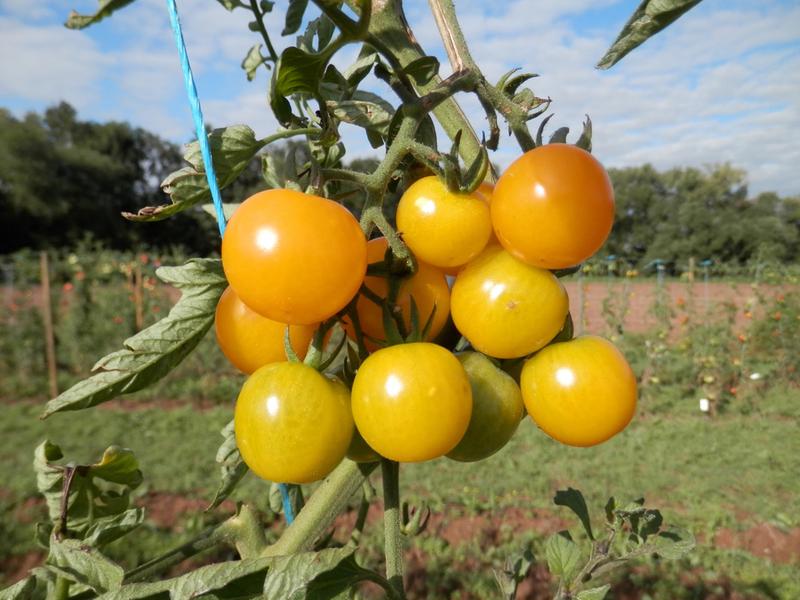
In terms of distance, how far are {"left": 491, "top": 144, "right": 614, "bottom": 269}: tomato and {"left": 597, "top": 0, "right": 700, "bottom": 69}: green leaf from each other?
0.31 feet

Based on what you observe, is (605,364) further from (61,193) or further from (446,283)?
(61,193)

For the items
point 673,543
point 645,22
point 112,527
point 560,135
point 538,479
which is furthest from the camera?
point 538,479

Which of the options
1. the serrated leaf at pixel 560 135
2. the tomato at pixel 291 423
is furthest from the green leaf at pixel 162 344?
A: the serrated leaf at pixel 560 135

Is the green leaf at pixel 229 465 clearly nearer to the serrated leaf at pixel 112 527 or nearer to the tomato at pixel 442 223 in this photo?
the serrated leaf at pixel 112 527

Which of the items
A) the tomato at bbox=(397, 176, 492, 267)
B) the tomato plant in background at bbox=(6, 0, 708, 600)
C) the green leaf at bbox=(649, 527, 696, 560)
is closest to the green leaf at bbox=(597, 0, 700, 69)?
the tomato plant in background at bbox=(6, 0, 708, 600)

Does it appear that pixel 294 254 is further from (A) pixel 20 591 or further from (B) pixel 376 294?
(A) pixel 20 591

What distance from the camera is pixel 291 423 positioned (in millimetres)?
462

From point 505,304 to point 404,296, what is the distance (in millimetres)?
84

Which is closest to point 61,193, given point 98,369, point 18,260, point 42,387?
point 18,260

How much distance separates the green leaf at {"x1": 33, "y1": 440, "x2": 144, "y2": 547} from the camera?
671mm

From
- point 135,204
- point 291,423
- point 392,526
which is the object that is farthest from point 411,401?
point 135,204

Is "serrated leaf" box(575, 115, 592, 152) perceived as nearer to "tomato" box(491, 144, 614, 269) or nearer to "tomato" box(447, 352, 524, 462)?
"tomato" box(491, 144, 614, 269)

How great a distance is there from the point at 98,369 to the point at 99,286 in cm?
762

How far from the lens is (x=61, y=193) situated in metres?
22.5
